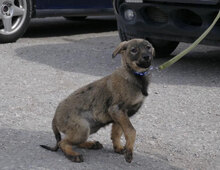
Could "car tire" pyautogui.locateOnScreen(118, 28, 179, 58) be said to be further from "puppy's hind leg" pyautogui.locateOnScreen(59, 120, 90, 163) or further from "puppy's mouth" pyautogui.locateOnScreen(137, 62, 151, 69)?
"puppy's hind leg" pyautogui.locateOnScreen(59, 120, 90, 163)

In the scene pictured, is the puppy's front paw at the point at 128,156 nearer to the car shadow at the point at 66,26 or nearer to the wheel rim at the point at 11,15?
the wheel rim at the point at 11,15

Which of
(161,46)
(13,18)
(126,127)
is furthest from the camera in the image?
(13,18)

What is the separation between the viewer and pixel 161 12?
21.3 feet

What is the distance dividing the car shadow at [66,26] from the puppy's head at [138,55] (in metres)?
5.36

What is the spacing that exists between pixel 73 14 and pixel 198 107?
13.7ft

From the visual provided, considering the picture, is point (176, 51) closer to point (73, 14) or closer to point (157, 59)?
point (157, 59)

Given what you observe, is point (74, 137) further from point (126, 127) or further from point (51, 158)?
point (126, 127)

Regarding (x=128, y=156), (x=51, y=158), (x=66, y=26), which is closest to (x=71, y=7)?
(x=66, y=26)

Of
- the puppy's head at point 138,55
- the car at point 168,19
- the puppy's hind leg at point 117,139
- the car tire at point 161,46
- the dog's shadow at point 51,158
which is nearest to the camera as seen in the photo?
the dog's shadow at point 51,158

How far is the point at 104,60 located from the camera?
287 inches

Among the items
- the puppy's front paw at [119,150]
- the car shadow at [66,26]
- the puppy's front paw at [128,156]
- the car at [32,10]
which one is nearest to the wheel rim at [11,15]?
the car at [32,10]

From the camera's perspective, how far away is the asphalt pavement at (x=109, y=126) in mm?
3955

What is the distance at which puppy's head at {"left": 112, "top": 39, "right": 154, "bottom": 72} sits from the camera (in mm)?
3869

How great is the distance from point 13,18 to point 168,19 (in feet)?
9.64
